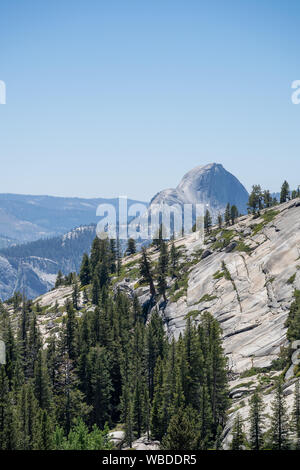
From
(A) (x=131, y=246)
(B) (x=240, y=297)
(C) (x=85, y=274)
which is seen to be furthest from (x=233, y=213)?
(C) (x=85, y=274)

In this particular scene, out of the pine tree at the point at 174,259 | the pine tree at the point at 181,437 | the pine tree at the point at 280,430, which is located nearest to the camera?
the pine tree at the point at 280,430

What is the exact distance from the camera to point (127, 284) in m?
136

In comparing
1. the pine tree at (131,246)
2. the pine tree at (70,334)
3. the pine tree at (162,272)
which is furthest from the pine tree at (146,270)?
the pine tree at (131,246)

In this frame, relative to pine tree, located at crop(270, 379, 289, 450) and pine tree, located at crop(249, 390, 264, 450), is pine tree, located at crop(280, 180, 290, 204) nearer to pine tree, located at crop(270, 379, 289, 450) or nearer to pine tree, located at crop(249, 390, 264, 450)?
pine tree, located at crop(249, 390, 264, 450)

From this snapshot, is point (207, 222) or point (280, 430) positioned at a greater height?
point (207, 222)

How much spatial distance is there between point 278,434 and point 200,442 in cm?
1238

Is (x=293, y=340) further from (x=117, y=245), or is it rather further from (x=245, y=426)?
(x=117, y=245)

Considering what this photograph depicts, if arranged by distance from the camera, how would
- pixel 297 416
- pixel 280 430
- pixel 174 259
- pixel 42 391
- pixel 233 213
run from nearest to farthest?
pixel 280 430, pixel 297 416, pixel 42 391, pixel 174 259, pixel 233 213

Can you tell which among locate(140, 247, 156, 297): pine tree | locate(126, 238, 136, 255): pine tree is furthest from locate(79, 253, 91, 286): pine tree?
locate(140, 247, 156, 297): pine tree

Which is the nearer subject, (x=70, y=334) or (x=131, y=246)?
(x=70, y=334)

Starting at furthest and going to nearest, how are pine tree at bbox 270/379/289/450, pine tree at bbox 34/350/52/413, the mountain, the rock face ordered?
the rock face
pine tree at bbox 34/350/52/413
the mountain
pine tree at bbox 270/379/289/450

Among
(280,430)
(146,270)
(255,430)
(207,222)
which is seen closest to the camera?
(280,430)

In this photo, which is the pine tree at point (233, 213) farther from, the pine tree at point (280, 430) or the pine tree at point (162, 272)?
the pine tree at point (280, 430)

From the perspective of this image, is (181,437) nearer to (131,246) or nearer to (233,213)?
(233,213)
